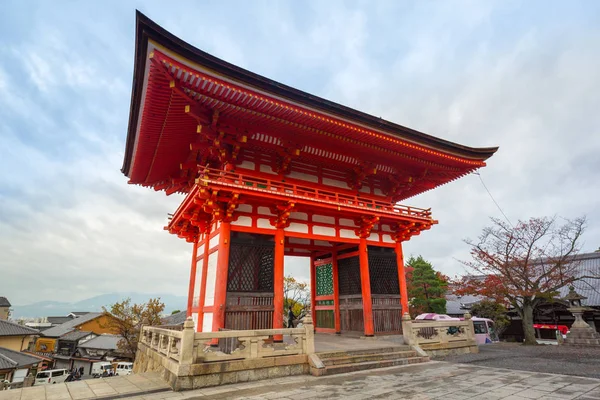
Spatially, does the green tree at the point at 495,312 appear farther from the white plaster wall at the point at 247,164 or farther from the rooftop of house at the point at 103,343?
the rooftop of house at the point at 103,343

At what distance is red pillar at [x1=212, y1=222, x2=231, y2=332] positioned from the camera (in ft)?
31.9

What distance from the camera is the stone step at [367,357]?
8891 mm

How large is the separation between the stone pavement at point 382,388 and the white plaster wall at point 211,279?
9.56 ft

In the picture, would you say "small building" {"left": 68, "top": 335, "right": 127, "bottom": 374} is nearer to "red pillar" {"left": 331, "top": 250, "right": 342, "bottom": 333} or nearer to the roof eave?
"red pillar" {"left": 331, "top": 250, "right": 342, "bottom": 333}

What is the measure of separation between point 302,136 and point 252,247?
4425 mm

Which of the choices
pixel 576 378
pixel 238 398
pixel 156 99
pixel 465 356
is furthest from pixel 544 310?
pixel 156 99

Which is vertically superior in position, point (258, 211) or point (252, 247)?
point (258, 211)

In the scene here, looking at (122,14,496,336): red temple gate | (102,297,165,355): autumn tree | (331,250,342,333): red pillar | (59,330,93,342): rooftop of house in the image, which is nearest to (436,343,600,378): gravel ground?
(122,14,496,336): red temple gate

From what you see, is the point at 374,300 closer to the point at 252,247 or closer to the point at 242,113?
the point at 252,247

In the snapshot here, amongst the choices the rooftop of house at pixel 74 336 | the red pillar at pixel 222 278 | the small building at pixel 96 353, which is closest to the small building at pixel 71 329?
the rooftop of house at pixel 74 336

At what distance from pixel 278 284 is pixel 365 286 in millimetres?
4075

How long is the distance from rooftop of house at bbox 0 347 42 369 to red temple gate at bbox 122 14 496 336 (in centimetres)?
2821

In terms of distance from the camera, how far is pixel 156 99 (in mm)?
9359

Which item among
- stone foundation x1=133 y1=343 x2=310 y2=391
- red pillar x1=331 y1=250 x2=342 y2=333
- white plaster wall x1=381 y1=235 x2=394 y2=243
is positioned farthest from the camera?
red pillar x1=331 y1=250 x2=342 y2=333
